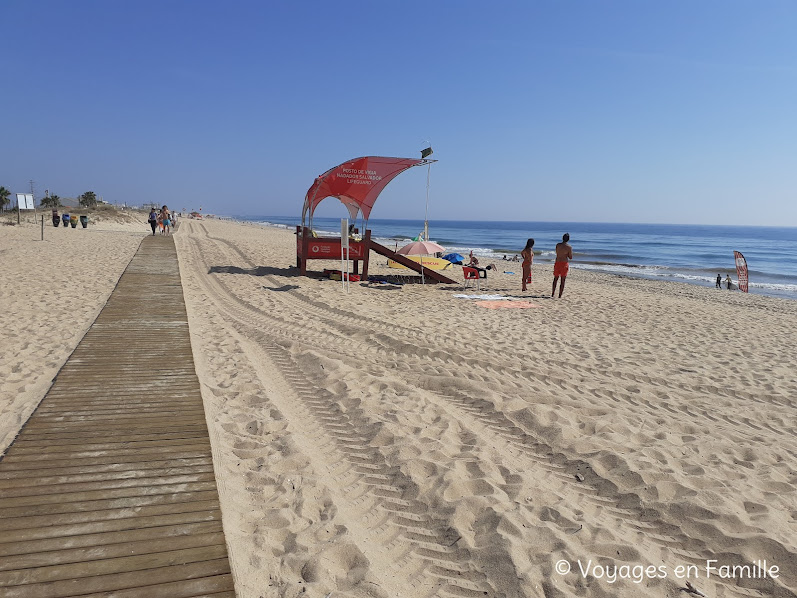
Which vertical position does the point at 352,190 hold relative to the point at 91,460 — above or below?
above

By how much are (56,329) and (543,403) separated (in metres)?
6.60

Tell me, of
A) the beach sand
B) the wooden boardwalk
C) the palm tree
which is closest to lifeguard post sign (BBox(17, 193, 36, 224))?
the palm tree

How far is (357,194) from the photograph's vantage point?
1370cm

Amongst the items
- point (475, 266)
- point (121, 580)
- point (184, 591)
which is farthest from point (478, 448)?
point (475, 266)

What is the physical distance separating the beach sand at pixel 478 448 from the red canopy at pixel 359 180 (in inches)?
239

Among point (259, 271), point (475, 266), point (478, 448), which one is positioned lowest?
point (478, 448)

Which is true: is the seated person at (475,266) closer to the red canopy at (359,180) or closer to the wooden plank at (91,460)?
the red canopy at (359,180)

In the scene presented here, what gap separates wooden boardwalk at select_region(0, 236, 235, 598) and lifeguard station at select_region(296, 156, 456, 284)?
8163 mm

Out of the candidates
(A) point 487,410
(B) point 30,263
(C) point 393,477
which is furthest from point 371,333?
(B) point 30,263

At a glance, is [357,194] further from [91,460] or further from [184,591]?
[184,591]

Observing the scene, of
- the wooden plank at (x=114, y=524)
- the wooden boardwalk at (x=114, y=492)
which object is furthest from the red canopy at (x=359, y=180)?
the wooden plank at (x=114, y=524)

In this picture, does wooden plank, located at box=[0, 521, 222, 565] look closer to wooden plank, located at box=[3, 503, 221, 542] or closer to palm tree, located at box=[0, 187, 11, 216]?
wooden plank, located at box=[3, 503, 221, 542]

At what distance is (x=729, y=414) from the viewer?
15.1 feet

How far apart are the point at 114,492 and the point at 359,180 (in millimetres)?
11498
